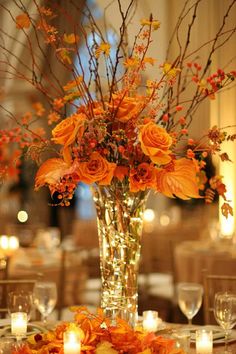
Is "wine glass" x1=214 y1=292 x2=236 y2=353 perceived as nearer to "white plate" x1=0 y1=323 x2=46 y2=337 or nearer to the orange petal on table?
"white plate" x1=0 y1=323 x2=46 y2=337

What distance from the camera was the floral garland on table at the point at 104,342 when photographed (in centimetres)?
238

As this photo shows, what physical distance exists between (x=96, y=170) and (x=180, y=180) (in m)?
0.28

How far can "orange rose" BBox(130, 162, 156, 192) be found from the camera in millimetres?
2703

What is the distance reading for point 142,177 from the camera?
8.89 feet

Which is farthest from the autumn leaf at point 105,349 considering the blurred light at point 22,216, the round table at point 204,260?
the blurred light at point 22,216

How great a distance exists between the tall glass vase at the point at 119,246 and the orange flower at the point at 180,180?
0.67 ft

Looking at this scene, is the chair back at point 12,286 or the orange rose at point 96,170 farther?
the chair back at point 12,286

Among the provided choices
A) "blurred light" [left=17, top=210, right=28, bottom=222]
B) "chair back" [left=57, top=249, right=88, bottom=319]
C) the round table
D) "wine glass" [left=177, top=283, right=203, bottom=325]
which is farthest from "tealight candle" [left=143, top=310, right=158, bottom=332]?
"blurred light" [left=17, top=210, right=28, bottom=222]

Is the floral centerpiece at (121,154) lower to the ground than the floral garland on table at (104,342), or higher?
higher

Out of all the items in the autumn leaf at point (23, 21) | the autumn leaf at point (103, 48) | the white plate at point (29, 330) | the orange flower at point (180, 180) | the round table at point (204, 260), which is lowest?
the white plate at point (29, 330)

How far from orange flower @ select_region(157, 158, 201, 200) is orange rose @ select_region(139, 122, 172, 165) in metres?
0.11

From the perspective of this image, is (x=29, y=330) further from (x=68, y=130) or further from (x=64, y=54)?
(x=64, y=54)

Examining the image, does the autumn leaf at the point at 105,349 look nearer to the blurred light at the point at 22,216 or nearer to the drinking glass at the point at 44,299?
the drinking glass at the point at 44,299

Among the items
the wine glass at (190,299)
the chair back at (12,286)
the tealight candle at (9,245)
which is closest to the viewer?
the wine glass at (190,299)
